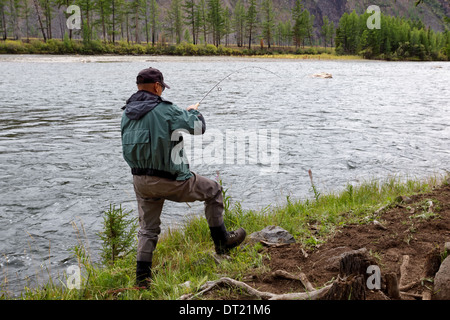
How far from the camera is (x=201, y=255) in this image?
5531mm

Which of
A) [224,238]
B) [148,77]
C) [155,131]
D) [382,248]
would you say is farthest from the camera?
[224,238]

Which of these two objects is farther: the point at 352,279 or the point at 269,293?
the point at 269,293

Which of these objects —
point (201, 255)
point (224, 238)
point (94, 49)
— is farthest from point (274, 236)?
point (94, 49)

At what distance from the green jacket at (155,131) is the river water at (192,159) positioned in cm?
262

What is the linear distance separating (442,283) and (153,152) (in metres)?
2.93

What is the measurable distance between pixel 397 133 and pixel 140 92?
13.5m

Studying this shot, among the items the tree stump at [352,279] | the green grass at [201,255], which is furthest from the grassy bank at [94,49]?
the tree stump at [352,279]

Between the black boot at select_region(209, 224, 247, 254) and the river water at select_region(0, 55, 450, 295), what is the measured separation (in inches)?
91.2

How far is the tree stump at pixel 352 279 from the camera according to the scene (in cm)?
332

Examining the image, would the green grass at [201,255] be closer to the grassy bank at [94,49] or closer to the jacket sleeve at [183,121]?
the jacket sleeve at [183,121]

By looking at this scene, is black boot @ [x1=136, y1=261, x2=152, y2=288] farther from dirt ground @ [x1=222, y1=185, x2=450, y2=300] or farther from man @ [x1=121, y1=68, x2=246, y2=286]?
dirt ground @ [x1=222, y1=185, x2=450, y2=300]

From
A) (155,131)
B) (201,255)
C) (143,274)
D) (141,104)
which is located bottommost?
(201,255)

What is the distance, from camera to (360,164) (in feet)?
37.9

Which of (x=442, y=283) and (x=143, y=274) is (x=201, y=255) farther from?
(x=442, y=283)
